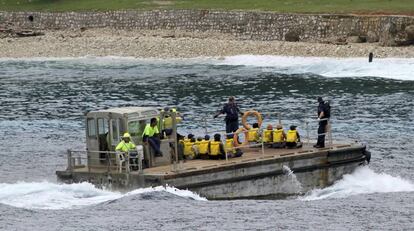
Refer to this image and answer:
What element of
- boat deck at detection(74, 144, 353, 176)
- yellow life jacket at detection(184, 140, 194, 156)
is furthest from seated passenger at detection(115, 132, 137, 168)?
yellow life jacket at detection(184, 140, 194, 156)

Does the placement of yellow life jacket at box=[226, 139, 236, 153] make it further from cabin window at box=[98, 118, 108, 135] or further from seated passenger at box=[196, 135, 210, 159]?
cabin window at box=[98, 118, 108, 135]

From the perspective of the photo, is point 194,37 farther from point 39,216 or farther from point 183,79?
point 39,216

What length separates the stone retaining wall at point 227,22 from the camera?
88.1 metres

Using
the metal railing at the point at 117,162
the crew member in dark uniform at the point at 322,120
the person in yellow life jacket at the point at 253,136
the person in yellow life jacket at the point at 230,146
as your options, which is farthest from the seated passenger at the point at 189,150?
the crew member in dark uniform at the point at 322,120

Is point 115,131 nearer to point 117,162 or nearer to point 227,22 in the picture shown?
point 117,162

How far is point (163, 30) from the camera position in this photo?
98625 mm

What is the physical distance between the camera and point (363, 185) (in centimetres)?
3809

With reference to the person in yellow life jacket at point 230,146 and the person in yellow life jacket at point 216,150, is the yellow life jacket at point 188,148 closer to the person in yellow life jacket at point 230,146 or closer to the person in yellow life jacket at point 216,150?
the person in yellow life jacket at point 216,150

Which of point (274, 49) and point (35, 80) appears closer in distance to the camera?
point (35, 80)

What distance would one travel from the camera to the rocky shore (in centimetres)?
8419

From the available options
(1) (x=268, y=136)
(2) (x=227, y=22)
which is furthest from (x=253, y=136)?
(2) (x=227, y=22)

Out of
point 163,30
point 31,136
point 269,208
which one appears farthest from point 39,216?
point 163,30

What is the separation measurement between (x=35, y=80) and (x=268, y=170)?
4238cm

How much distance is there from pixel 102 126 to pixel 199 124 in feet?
53.8
